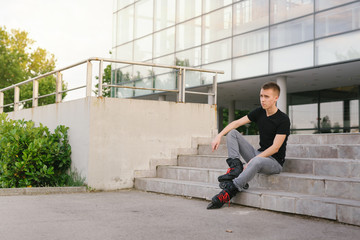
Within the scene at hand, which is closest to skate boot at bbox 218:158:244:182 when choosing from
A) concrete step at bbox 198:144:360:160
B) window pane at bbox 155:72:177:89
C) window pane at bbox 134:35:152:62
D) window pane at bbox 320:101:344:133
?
concrete step at bbox 198:144:360:160

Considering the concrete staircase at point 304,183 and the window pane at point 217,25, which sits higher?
the window pane at point 217,25

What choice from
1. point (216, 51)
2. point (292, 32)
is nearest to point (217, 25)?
point (216, 51)

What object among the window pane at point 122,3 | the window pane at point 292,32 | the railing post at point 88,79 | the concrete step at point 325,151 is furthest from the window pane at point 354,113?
the railing post at point 88,79

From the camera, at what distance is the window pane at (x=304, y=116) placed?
25.1 m

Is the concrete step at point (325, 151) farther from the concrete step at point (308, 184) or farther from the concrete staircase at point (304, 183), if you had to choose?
the concrete step at point (308, 184)

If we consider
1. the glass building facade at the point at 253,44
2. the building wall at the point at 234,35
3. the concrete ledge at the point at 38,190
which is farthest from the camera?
the glass building facade at the point at 253,44

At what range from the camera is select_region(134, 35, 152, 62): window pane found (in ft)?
89.7

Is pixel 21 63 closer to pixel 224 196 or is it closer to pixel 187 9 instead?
pixel 187 9

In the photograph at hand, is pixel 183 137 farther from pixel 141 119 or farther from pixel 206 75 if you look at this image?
pixel 206 75

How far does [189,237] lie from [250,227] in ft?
2.65

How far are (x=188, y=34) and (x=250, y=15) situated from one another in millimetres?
4949

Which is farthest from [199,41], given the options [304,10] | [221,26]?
[304,10]

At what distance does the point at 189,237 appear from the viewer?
3.75 meters

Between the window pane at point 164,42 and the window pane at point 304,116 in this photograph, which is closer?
the window pane at point 304,116
